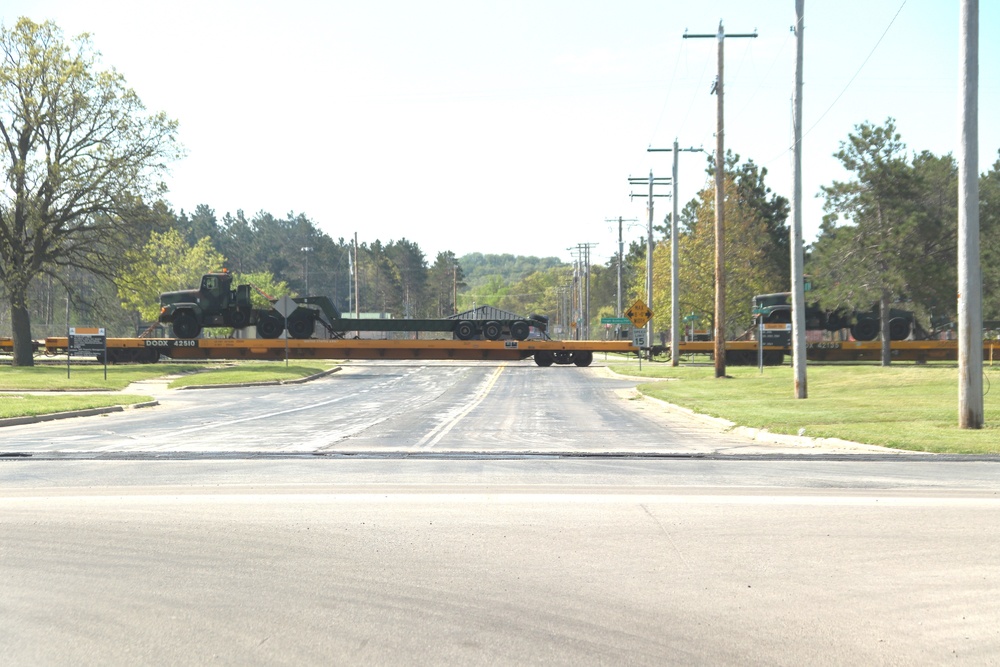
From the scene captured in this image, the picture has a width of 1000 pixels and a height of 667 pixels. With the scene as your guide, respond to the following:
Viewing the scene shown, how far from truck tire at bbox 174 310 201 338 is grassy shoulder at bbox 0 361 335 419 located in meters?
1.75

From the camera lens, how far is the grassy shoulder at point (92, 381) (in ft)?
82.7

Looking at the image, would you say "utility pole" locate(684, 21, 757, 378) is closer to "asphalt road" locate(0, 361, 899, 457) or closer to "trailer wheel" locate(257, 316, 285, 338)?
"asphalt road" locate(0, 361, 899, 457)

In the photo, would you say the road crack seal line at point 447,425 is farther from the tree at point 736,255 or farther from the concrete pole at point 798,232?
the tree at point 736,255

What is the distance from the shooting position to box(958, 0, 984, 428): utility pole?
17.0 m

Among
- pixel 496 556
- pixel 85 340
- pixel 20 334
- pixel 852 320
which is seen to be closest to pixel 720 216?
pixel 852 320

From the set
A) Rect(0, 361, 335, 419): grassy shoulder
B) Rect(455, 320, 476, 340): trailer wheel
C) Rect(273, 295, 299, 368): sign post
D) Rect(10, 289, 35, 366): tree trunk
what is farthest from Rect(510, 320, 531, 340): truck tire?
Rect(10, 289, 35, 366): tree trunk

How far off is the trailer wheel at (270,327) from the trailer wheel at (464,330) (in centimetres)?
878

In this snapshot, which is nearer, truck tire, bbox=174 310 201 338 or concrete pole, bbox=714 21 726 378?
concrete pole, bbox=714 21 726 378

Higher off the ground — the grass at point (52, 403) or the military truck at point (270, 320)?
the military truck at point (270, 320)

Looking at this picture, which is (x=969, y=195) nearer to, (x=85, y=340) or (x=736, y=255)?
(x=85, y=340)

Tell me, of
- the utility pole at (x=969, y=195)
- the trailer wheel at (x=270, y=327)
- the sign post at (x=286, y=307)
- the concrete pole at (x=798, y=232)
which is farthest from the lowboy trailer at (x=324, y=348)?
the utility pole at (x=969, y=195)

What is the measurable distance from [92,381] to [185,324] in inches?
540

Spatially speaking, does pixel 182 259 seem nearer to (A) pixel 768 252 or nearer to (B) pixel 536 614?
(A) pixel 768 252

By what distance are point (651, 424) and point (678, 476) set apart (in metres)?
9.12
